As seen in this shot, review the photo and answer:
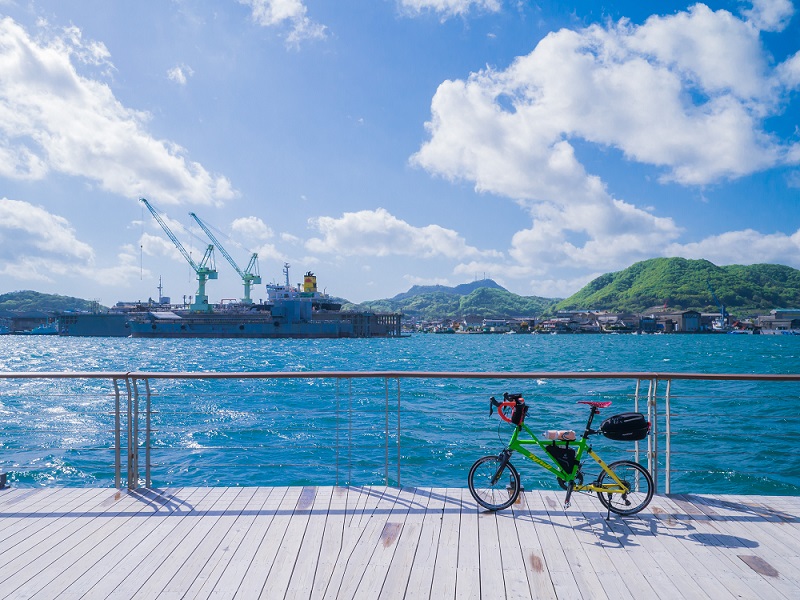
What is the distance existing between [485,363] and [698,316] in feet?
294

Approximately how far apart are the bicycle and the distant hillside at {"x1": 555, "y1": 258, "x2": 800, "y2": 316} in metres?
142

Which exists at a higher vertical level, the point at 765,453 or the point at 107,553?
the point at 107,553

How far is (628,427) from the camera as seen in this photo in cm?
385

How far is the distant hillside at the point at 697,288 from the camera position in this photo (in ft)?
439

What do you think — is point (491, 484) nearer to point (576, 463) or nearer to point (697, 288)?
point (576, 463)

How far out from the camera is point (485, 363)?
37.9 m

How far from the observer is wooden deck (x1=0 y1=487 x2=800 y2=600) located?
285cm

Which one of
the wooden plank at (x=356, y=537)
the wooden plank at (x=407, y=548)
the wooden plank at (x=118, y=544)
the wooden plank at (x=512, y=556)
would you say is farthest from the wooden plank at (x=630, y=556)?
the wooden plank at (x=118, y=544)

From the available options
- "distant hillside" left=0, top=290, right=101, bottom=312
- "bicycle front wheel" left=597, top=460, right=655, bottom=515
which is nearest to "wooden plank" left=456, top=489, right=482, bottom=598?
"bicycle front wheel" left=597, top=460, right=655, bottom=515

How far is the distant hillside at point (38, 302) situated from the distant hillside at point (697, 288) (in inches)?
5680

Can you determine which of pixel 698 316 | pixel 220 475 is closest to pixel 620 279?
pixel 698 316

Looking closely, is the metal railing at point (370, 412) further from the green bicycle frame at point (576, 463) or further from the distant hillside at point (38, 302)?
the distant hillside at point (38, 302)

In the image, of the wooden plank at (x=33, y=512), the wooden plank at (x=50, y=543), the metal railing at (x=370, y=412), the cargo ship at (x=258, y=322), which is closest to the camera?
the wooden plank at (x=50, y=543)

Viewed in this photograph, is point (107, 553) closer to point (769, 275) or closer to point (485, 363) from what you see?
point (485, 363)
